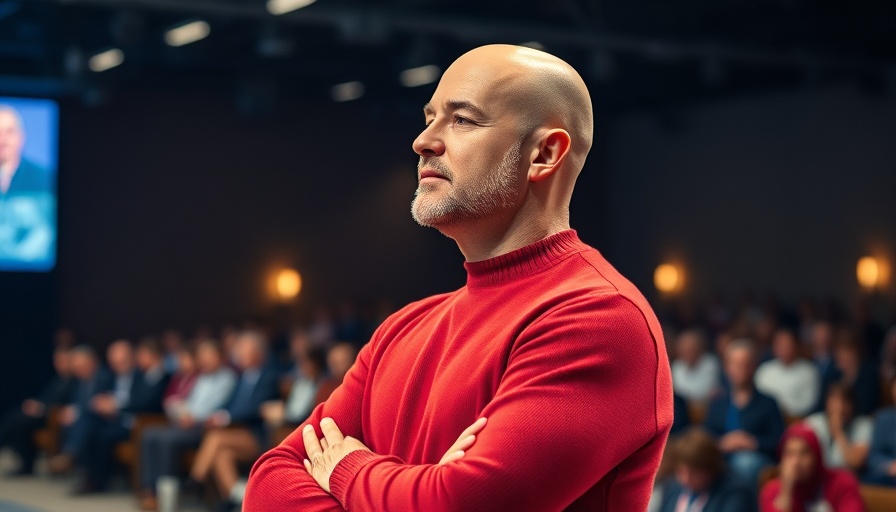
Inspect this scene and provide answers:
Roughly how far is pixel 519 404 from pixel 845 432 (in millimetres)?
5539

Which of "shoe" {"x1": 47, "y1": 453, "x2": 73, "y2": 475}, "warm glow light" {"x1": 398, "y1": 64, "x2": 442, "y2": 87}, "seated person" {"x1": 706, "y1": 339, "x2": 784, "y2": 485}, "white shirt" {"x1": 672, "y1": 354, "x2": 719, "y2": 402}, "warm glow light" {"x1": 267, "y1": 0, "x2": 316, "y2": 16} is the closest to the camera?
"seated person" {"x1": 706, "y1": 339, "x2": 784, "y2": 485}

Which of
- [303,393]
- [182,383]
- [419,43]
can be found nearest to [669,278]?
[419,43]

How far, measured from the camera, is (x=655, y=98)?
47.0 ft

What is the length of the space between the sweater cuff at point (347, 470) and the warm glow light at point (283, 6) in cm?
827

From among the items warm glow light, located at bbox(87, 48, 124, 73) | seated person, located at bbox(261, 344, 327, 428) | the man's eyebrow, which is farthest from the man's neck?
warm glow light, located at bbox(87, 48, 124, 73)

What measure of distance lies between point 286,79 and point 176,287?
2.71m

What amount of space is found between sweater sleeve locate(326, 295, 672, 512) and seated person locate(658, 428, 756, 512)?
3.62 meters

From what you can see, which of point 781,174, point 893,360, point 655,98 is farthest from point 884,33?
point 893,360

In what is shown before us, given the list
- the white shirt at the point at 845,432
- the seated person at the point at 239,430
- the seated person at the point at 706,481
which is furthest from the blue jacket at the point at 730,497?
the seated person at the point at 239,430

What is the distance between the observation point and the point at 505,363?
113cm

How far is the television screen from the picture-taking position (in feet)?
37.6

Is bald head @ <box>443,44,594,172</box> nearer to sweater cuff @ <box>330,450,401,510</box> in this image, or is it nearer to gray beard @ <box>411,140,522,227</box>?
gray beard @ <box>411,140,522,227</box>

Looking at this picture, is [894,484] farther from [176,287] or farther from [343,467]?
[176,287]

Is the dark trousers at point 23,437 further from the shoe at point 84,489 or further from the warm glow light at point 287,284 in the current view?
the warm glow light at point 287,284
